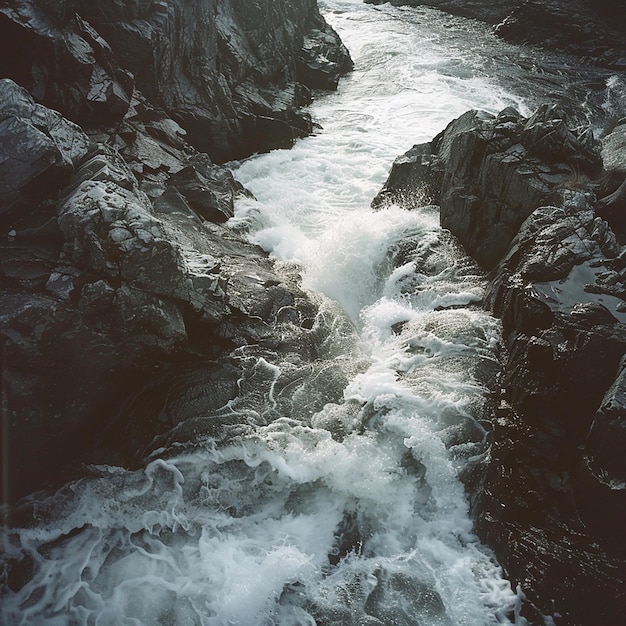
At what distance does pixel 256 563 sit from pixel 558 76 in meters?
37.8

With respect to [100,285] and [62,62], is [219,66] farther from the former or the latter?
[100,285]

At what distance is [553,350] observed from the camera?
907cm

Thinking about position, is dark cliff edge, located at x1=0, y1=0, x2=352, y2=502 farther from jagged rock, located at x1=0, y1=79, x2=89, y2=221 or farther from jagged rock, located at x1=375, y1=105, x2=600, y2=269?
jagged rock, located at x1=375, y1=105, x2=600, y2=269

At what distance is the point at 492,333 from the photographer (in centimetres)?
1113

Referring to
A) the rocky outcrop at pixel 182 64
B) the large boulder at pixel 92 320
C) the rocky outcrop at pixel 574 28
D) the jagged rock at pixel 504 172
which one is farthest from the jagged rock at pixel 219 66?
the rocky outcrop at pixel 574 28

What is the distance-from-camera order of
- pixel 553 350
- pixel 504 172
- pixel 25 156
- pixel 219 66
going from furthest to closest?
1. pixel 219 66
2. pixel 504 172
3. pixel 25 156
4. pixel 553 350

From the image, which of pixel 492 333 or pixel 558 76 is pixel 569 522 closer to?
pixel 492 333

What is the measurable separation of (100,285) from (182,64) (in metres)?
14.4

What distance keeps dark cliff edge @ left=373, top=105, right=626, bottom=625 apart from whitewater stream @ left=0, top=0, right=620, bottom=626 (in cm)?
55

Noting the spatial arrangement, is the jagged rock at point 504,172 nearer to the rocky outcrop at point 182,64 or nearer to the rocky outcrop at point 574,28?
the rocky outcrop at point 182,64

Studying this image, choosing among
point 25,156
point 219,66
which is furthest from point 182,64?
point 25,156

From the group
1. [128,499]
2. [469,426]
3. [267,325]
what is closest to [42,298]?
[128,499]

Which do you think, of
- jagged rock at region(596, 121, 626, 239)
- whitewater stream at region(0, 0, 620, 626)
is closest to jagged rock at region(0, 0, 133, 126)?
whitewater stream at region(0, 0, 620, 626)

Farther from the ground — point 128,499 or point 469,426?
point 469,426
